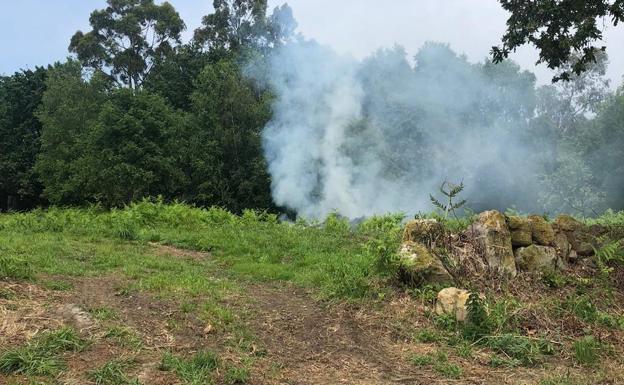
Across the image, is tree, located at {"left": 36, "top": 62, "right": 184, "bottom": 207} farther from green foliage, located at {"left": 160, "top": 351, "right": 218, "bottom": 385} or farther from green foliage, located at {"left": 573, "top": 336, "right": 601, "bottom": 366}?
green foliage, located at {"left": 573, "top": 336, "right": 601, "bottom": 366}

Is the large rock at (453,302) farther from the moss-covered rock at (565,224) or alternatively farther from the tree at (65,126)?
the tree at (65,126)

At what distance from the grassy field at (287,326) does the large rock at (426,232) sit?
451 millimetres

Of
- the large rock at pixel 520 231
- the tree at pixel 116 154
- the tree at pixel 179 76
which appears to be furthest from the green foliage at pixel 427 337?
the tree at pixel 179 76

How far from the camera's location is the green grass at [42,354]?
375cm

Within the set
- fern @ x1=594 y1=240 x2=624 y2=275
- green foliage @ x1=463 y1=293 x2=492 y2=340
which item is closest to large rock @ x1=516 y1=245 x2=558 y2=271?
fern @ x1=594 y1=240 x2=624 y2=275

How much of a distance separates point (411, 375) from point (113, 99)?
24.4 metres

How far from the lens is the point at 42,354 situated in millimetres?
3969

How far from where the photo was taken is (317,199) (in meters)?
22.7

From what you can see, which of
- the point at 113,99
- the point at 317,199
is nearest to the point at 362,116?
the point at 317,199

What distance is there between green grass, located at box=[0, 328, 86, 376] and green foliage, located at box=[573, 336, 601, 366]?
394cm

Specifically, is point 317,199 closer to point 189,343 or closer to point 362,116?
point 362,116

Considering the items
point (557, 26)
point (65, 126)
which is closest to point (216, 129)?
point (65, 126)

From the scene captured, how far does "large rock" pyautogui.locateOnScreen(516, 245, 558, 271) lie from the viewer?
21.9 feet

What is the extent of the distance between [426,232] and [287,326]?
2.34m
